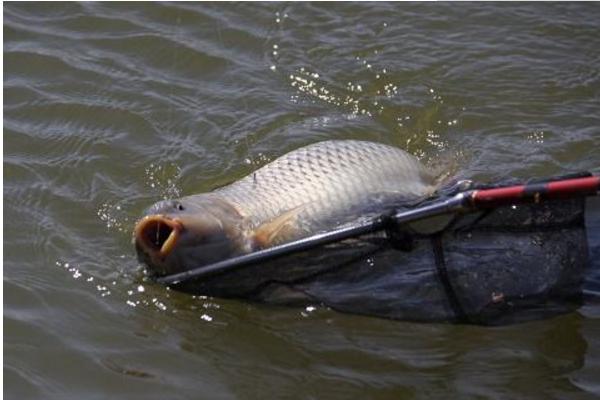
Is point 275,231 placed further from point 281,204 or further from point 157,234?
point 157,234

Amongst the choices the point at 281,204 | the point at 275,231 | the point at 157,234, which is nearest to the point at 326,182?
the point at 281,204

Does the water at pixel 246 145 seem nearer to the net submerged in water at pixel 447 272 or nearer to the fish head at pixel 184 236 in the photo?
the net submerged in water at pixel 447 272

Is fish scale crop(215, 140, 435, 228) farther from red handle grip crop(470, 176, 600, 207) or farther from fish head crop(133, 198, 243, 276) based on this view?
red handle grip crop(470, 176, 600, 207)

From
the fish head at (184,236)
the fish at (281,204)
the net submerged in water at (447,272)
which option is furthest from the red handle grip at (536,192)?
the fish head at (184,236)

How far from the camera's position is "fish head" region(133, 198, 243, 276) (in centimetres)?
369

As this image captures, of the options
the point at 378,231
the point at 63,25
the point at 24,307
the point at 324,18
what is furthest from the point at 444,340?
the point at 63,25

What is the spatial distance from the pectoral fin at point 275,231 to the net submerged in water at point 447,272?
94 mm

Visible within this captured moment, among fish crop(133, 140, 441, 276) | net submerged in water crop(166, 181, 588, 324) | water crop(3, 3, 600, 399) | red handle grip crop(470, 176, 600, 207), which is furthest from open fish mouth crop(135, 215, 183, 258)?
red handle grip crop(470, 176, 600, 207)

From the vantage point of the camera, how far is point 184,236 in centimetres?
372

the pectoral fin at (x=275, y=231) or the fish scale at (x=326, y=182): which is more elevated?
the fish scale at (x=326, y=182)

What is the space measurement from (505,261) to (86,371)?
5.15 ft

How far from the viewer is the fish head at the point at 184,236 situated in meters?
3.69

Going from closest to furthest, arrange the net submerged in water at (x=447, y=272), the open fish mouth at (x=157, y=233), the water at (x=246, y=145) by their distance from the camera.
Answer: the open fish mouth at (x=157, y=233) < the net submerged in water at (x=447, y=272) < the water at (x=246, y=145)

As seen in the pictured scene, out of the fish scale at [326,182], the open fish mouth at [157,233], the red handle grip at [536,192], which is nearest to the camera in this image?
the red handle grip at [536,192]
